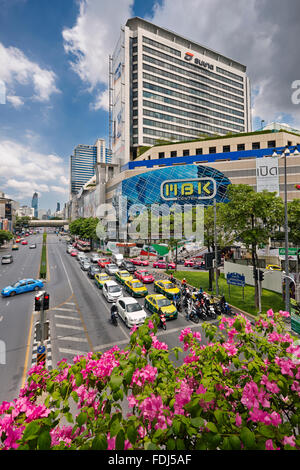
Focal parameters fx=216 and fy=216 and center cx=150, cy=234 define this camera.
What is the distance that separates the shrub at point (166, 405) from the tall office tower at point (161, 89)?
237ft

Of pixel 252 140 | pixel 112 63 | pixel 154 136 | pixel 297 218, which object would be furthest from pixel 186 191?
pixel 112 63

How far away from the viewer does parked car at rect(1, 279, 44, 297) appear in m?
20.6

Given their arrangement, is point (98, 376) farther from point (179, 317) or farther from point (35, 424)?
point (179, 317)

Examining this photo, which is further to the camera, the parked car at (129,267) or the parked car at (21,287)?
the parked car at (129,267)

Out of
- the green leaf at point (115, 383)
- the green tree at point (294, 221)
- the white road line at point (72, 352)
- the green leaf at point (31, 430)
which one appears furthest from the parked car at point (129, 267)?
the green leaf at point (31, 430)

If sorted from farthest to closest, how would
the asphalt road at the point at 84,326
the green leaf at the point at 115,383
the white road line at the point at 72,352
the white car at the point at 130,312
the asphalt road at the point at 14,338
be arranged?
1. the white car at the point at 130,312
2. the asphalt road at the point at 84,326
3. the white road line at the point at 72,352
4. the asphalt road at the point at 14,338
5. the green leaf at the point at 115,383

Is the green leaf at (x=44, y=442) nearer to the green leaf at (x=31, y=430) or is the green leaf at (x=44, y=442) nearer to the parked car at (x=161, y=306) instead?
the green leaf at (x=31, y=430)

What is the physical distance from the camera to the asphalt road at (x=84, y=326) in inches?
467

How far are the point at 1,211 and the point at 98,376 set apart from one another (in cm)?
11562

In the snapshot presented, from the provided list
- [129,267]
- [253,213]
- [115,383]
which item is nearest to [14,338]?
[115,383]

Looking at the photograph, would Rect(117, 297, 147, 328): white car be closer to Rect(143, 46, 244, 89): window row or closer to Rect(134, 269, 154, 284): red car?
Rect(134, 269, 154, 284): red car

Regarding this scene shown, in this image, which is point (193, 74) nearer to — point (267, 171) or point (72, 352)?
point (267, 171)

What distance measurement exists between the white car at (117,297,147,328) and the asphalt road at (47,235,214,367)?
0.55 metres
